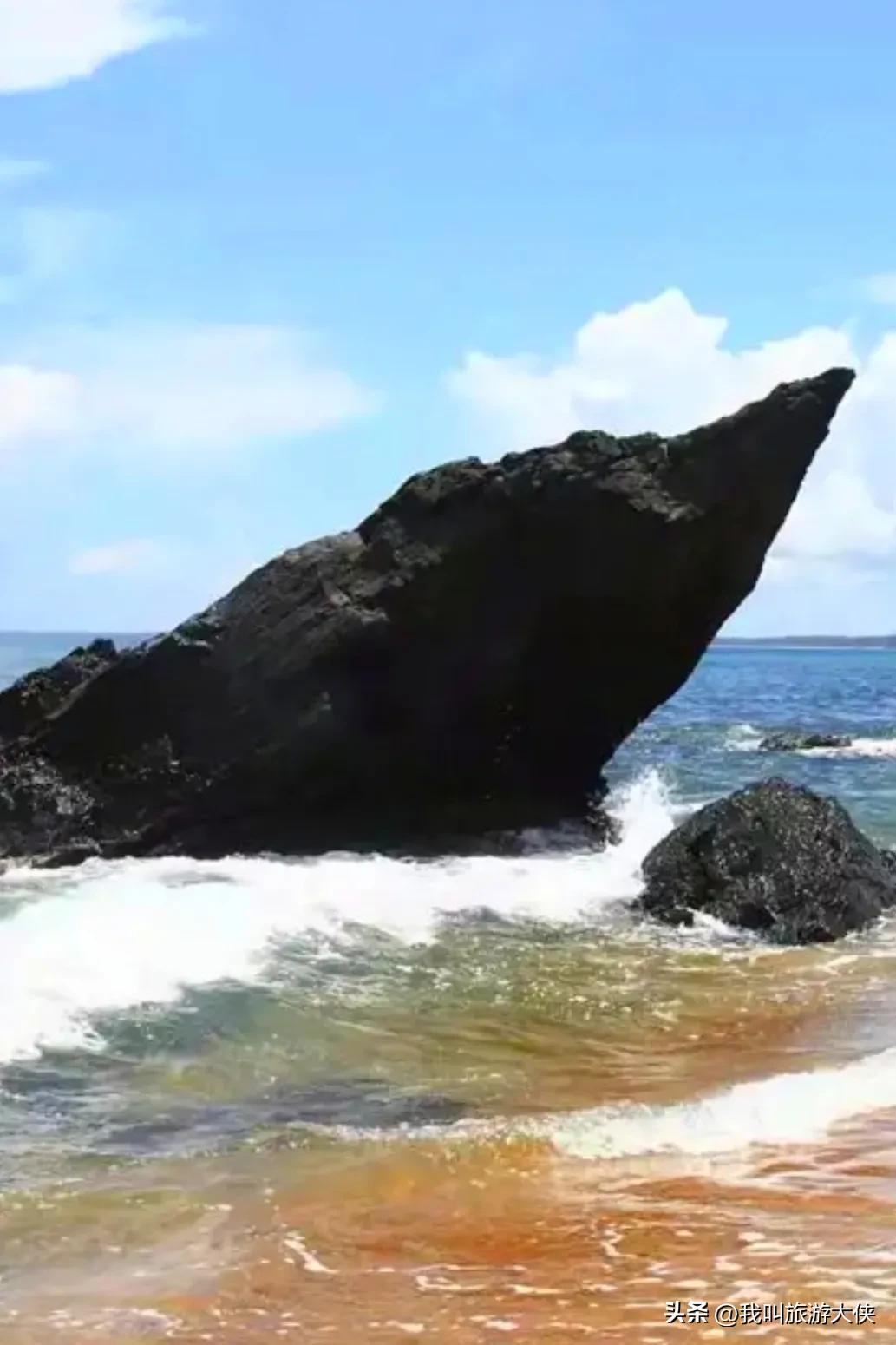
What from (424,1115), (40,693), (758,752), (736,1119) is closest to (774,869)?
(736,1119)

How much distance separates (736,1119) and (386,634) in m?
11.1

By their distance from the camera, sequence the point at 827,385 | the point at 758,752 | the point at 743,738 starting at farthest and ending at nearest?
the point at 743,738
the point at 758,752
the point at 827,385

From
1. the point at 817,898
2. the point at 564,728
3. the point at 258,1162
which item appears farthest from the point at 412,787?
the point at 258,1162

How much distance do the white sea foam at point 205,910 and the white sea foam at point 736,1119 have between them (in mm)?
3914

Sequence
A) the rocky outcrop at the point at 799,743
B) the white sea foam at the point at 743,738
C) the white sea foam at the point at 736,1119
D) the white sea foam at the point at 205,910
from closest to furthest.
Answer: the white sea foam at the point at 736,1119, the white sea foam at the point at 205,910, the rocky outcrop at the point at 799,743, the white sea foam at the point at 743,738

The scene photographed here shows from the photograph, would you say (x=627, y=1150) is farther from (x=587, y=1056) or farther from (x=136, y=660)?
(x=136, y=660)

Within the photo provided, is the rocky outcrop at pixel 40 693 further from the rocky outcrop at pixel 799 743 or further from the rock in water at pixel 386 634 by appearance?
the rocky outcrop at pixel 799 743

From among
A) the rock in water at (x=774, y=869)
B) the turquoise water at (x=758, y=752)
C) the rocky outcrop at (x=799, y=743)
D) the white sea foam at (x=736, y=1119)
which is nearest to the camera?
the white sea foam at (x=736, y=1119)

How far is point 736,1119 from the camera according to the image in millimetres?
8648

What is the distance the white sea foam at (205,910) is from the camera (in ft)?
39.5

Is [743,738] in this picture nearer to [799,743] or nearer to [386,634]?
[799,743]

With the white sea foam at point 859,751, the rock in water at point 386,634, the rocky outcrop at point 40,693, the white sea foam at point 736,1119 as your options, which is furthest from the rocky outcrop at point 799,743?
the white sea foam at point 736,1119

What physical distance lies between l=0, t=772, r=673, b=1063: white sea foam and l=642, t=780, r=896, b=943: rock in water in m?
0.98

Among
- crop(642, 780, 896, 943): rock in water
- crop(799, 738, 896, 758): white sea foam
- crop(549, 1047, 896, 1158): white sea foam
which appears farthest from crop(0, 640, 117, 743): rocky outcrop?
crop(799, 738, 896, 758): white sea foam
